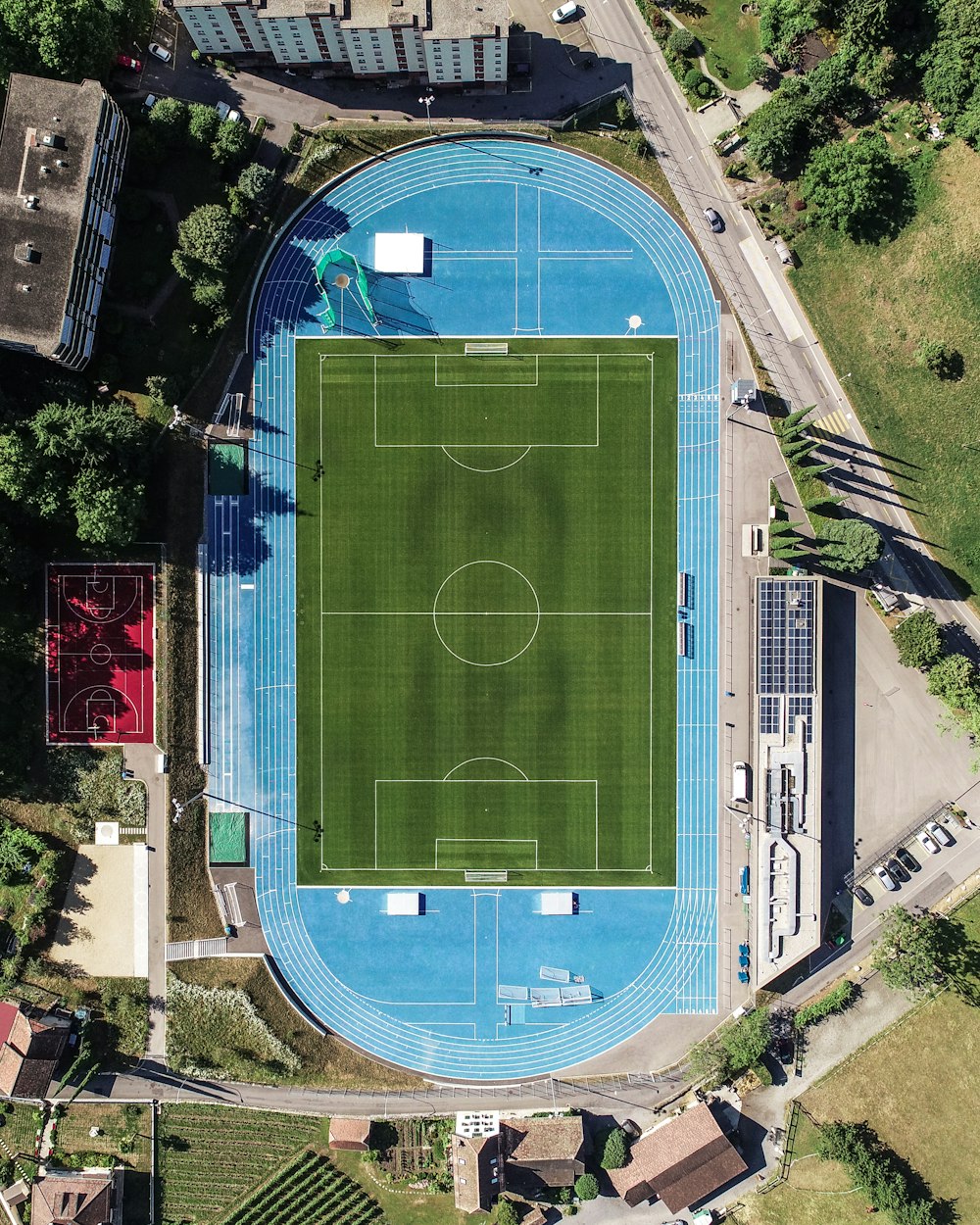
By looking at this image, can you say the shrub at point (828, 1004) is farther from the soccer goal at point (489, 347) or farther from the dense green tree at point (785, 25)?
the dense green tree at point (785, 25)

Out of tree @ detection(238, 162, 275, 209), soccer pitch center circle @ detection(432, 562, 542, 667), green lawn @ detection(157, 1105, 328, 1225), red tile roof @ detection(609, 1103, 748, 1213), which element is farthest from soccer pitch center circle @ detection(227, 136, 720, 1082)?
green lawn @ detection(157, 1105, 328, 1225)

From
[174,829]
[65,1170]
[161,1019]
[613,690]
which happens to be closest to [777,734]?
[613,690]

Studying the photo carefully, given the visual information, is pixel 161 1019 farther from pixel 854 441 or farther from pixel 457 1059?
pixel 854 441

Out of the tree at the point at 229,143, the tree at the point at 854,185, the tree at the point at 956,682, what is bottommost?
the tree at the point at 956,682

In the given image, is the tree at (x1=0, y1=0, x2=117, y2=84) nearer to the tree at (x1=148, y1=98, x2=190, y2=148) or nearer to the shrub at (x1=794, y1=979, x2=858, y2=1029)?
the tree at (x1=148, y1=98, x2=190, y2=148)

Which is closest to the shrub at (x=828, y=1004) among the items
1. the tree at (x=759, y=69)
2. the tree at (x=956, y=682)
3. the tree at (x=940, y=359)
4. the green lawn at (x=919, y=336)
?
the tree at (x=956, y=682)

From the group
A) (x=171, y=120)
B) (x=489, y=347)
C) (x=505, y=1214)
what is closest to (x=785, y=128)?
(x=489, y=347)
